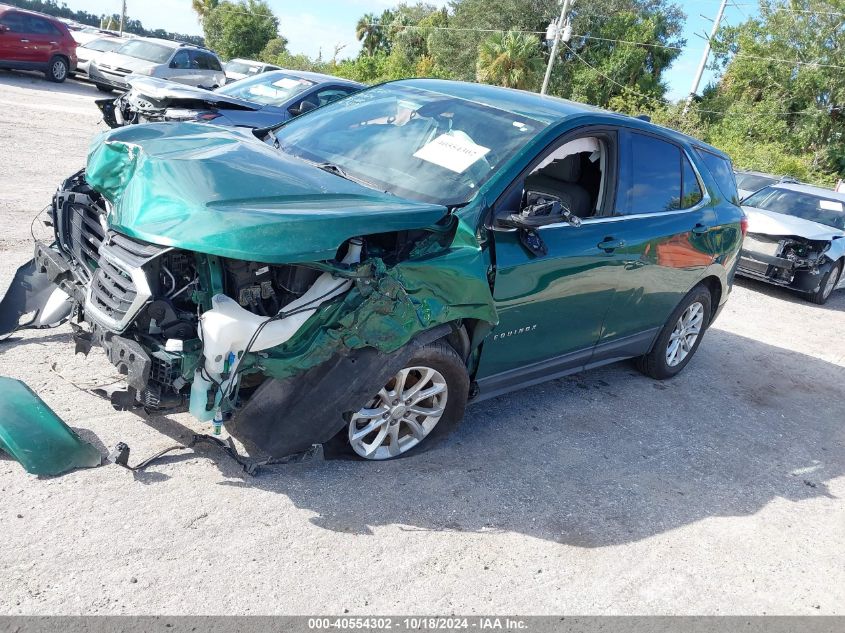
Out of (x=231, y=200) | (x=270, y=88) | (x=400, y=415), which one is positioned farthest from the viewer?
(x=270, y=88)

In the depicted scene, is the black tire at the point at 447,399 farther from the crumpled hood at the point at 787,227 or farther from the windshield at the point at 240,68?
the windshield at the point at 240,68

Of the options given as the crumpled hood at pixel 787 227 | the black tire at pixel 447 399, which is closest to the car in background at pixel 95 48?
the crumpled hood at pixel 787 227

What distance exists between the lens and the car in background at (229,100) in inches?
323

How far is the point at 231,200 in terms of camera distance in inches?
129

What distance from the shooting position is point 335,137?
4633 millimetres

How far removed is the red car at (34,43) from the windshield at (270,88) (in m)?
9.65

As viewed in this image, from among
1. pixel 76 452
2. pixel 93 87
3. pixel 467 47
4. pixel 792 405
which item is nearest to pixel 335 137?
pixel 76 452

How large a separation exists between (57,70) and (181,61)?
11.2 feet

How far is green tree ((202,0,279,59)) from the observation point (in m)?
59.8

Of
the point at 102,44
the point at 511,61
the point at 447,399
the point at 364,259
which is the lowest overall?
the point at 102,44

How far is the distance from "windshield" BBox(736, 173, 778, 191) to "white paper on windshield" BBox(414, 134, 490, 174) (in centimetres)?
1006

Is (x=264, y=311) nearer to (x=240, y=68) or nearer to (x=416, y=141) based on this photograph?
(x=416, y=141)

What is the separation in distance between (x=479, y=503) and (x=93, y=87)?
67.5ft

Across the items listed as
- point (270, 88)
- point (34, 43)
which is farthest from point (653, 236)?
point (34, 43)
